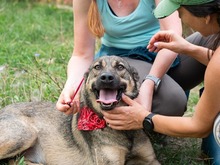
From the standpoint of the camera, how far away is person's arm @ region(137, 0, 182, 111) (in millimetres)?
4057

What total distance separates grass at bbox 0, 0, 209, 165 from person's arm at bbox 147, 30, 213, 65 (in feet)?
3.79

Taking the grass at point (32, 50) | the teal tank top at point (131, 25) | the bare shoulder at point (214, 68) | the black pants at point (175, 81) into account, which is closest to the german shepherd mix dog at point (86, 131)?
→ the black pants at point (175, 81)

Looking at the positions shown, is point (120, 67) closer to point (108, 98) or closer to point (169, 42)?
point (108, 98)

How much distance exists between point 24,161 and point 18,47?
11.6 ft

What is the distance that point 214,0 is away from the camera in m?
3.10

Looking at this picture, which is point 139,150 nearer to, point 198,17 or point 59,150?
point 59,150

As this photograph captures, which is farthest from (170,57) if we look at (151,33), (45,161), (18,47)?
(18,47)

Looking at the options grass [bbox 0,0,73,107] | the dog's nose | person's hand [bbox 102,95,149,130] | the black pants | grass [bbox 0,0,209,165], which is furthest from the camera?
grass [bbox 0,0,73,107]

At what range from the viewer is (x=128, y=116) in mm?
3834

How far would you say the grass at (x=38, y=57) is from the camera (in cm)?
485

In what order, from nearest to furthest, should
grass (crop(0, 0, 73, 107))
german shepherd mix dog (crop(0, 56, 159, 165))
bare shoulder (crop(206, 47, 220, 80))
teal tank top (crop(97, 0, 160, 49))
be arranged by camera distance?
bare shoulder (crop(206, 47, 220, 80)) → german shepherd mix dog (crop(0, 56, 159, 165)) → teal tank top (crop(97, 0, 160, 49)) → grass (crop(0, 0, 73, 107))

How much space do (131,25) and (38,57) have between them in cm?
292

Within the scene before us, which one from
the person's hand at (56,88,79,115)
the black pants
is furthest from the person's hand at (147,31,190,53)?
the person's hand at (56,88,79,115)

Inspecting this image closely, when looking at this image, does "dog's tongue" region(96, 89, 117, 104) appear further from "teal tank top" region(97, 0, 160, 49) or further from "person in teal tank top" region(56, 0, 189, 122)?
"teal tank top" region(97, 0, 160, 49)
